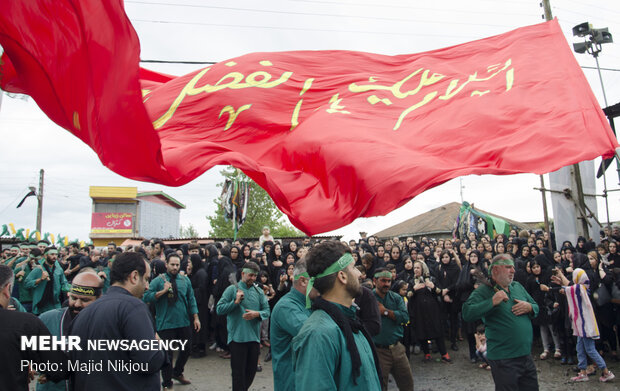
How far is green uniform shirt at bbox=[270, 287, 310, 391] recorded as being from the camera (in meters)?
3.87

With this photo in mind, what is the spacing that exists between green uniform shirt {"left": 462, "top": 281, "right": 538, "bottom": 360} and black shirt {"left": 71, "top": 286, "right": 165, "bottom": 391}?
11.2 feet

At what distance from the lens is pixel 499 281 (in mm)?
4859

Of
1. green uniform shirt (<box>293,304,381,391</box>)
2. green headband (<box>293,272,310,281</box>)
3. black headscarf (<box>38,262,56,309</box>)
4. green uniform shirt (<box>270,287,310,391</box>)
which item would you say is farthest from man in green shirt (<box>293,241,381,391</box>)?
black headscarf (<box>38,262,56,309</box>)

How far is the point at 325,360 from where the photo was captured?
2.17m

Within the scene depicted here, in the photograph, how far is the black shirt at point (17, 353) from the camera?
2.73 meters

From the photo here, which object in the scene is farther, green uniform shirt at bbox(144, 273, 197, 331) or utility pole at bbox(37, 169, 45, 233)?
utility pole at bbox(37, 169, 45, 233)

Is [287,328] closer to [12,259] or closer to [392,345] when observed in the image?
[392,345]

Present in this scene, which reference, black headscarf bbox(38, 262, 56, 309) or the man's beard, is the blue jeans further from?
black headscarf bbox(38, 262, 56, 309)

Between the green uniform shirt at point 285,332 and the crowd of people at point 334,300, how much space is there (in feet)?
0.03

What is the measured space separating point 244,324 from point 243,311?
185mm

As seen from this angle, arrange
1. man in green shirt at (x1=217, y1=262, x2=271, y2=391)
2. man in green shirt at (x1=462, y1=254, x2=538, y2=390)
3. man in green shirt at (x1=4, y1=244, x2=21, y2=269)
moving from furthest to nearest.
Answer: man in green shirt at (x1=4, y1=244, x2=21, y2=269) → man in green shirt at (x1=217, y1=262, x2=271, y2=391) → man in green shirt at (x1=462, y1=254, x2=538, y2=390)

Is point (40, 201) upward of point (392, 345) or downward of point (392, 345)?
upward

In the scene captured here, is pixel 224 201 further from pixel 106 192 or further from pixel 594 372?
pixel 106 192
